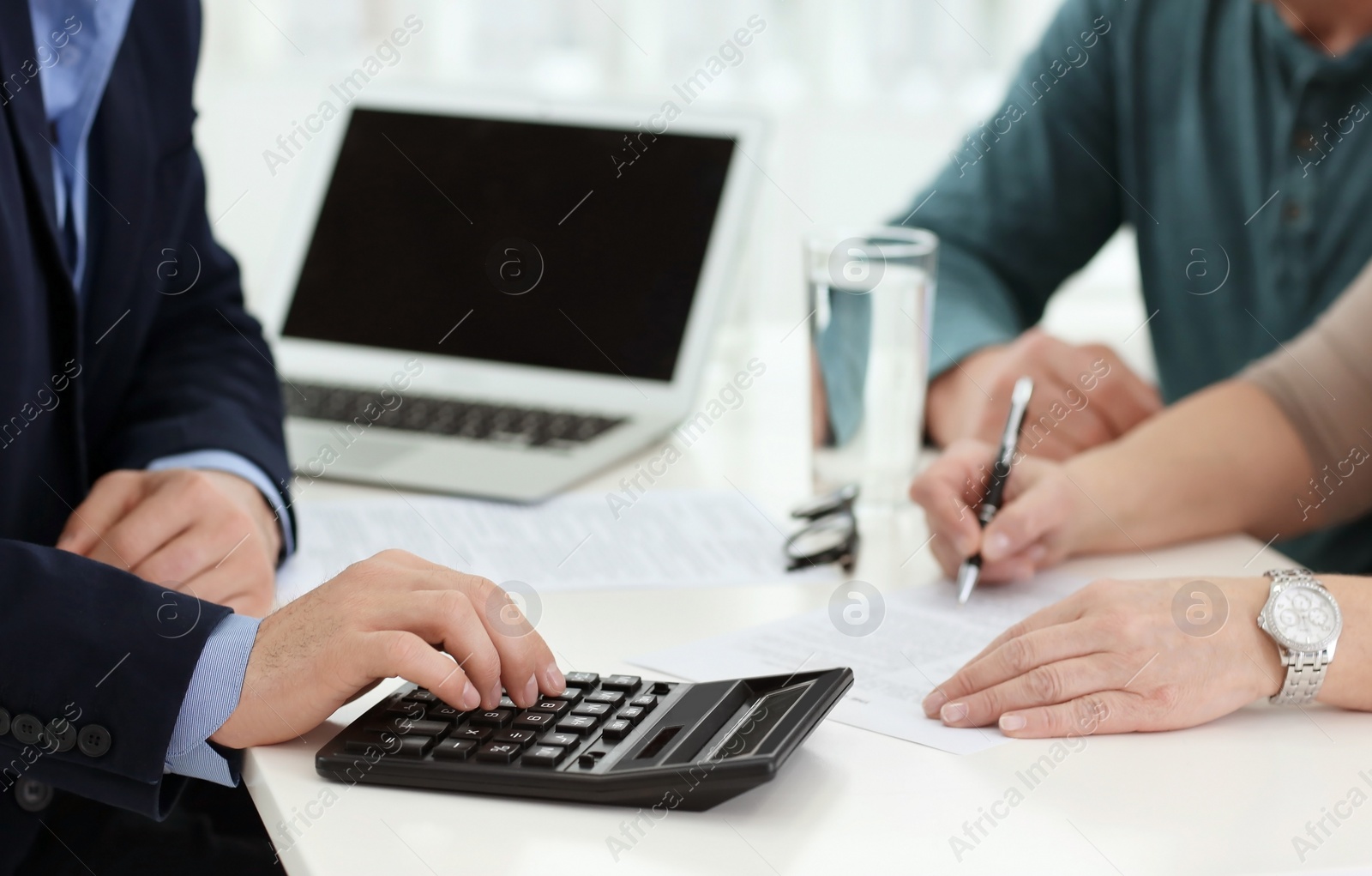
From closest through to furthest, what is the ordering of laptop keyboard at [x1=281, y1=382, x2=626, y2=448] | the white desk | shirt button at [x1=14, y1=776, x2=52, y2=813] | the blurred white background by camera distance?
1. the white desk
2. shirt button at [x1=14, y1=776, x2=52, y2=813]
3. laptop keyboard at [x1=281, y1=382, x2=626, y2=448]
4. the blurred white background

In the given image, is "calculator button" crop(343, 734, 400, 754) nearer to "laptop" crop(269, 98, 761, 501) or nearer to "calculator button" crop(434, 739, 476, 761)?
"calculator button" crop(434, 739, 476, 761)

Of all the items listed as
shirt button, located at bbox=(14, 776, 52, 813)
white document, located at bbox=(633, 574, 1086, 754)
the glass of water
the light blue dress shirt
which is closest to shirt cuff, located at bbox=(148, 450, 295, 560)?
the light blue dress shirt

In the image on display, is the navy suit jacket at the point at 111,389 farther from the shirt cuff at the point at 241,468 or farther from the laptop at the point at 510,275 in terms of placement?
the laptop at the point at 510,275

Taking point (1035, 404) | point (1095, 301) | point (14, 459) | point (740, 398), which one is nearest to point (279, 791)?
point (14, 459)

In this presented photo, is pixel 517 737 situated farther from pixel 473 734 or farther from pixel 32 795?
pixel 32 795

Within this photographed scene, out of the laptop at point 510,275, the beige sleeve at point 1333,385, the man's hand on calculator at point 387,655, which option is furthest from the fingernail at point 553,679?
the beige sleeve at point 1333,385

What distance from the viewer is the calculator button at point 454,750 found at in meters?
0.59

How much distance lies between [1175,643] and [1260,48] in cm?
103

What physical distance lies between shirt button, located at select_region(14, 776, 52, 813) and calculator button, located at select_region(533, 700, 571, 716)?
385 mm

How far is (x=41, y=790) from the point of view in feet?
2.77

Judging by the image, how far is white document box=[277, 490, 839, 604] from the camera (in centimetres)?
90

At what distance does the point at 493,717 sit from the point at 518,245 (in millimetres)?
760

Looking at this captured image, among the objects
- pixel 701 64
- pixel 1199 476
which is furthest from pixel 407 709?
pixel 701 64

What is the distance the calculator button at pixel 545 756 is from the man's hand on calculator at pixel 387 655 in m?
0.05
